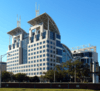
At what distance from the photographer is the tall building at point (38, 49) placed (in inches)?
4173

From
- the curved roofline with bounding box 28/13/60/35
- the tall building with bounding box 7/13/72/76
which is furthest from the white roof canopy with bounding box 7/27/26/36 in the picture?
the curved roofline with bounding box 28/13/60/35

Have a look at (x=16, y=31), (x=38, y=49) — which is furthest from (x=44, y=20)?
(x=16, y=31)

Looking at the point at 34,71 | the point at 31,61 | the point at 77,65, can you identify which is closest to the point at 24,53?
the point at 31,61

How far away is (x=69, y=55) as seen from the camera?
13712 centimetres

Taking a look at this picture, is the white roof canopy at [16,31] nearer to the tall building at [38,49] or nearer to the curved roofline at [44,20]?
the tall building at [38,49]

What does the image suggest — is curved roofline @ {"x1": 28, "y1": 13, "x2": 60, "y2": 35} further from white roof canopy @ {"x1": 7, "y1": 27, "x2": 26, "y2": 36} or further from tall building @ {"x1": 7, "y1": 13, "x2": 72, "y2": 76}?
white roof canopy @ {"x1": 7, "y1": 27, "x2": 26, "y2": 36}

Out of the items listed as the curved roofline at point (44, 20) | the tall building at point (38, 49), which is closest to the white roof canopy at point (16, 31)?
the tall building at point (38, 49)

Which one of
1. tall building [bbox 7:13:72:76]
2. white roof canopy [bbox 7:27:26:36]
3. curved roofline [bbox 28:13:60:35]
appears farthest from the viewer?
white roof canopy [bbox 7:27:26:36]

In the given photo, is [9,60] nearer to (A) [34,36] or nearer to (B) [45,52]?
(A) [34,36]

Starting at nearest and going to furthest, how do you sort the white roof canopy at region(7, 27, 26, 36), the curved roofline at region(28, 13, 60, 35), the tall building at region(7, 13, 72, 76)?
1. the tall building at region(7, 13, 72, 76)
2. the curved roofline at region(28, 13, 60, 35)
3. the white roof canopy at region(7, 27, 26, 36)

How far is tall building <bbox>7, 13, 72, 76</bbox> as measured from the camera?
106000 millimetres

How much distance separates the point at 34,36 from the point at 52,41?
16.9m

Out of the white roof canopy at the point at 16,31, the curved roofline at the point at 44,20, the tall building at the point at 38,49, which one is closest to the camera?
the tall building at the point at 38,49

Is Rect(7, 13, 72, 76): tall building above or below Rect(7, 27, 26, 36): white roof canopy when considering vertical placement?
below
